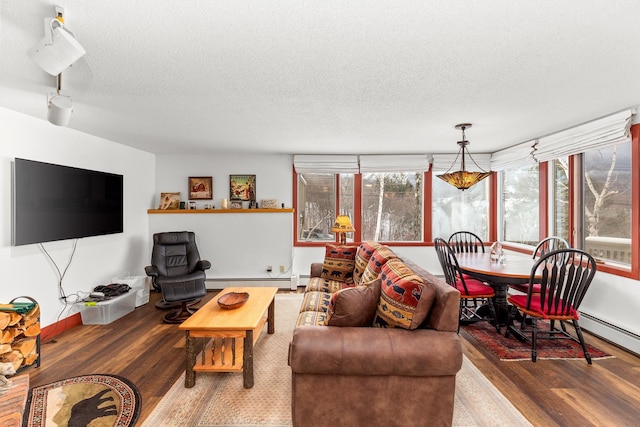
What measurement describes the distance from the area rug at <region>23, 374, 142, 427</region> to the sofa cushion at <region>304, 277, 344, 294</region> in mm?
1732

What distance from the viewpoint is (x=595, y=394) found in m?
2.10

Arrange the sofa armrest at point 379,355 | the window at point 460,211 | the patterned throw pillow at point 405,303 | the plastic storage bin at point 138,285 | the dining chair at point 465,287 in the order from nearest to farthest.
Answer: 1. the sofa armrest at point 379,355
2. the patterned throw pillow at point 405,303
3. the dining chair at point 465,287
4. the plastic storage bin at point 138,285
5. the window at point 460,211

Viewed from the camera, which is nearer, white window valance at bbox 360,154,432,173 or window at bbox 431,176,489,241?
white window valance at bbox 360,154,432,173

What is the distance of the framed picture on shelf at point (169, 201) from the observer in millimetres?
4828

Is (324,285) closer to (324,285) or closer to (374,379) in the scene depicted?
(324,285)

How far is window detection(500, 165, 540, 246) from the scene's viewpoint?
4258 millimetres

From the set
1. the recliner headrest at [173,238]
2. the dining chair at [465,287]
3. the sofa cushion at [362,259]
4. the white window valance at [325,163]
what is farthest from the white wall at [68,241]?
the dining chair at [465,287]

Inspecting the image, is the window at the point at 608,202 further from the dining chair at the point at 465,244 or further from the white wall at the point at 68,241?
the white wall at the point at 68,241

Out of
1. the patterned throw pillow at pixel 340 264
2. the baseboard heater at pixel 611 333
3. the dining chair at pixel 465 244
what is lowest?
the baseboard heater at pixel 611 333

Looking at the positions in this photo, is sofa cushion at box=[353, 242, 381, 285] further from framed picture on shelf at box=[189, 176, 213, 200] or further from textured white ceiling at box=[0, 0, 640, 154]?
framed picture on shelf at box=[189, 176, 213, 200]

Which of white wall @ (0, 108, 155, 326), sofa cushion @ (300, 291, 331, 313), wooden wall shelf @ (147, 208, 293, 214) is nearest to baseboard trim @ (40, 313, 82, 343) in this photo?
white wall @ (0, 108, 155, 326)

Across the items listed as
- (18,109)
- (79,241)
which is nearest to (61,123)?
(18,109)

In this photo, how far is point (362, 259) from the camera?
3244 mm

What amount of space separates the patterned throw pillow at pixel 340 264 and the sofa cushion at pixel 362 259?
16 centimetres
